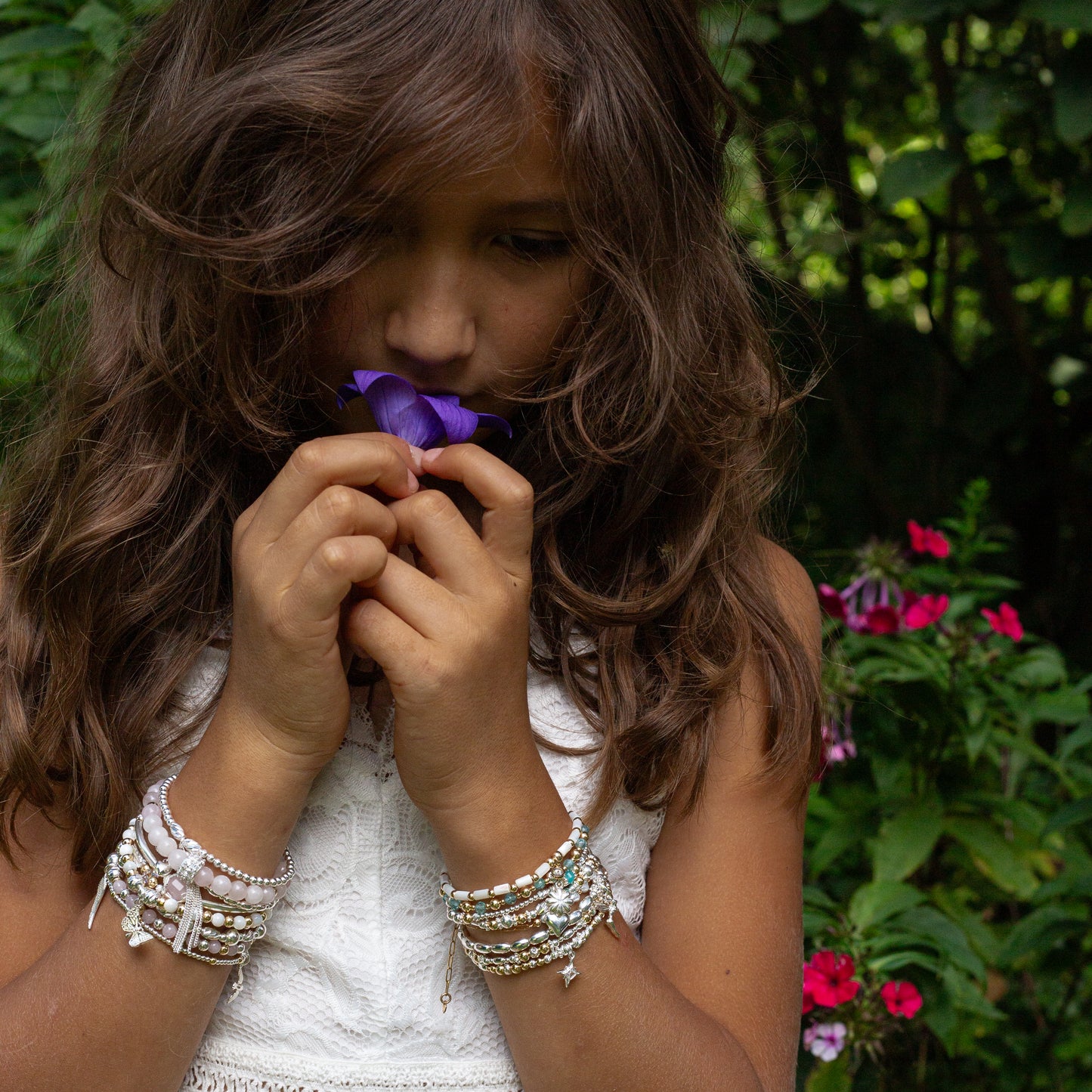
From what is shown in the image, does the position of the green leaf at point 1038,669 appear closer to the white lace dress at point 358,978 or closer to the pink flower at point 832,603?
the pink flower at point 832,603

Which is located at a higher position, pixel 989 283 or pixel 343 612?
pixel 343 612

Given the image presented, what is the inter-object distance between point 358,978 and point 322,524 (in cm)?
47

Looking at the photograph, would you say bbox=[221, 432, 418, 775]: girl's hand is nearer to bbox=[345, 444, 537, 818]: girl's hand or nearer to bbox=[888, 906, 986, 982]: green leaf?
bbox=[345, 444, 537, 818]: girl's hand

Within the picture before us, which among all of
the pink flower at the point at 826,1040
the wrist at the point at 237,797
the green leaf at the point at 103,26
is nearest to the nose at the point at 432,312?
the wrist at the point at 237,797

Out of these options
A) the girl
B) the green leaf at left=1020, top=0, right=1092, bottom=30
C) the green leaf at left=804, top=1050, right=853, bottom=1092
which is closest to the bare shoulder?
the girl

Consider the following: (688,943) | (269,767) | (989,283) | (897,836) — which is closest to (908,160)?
(989,283)

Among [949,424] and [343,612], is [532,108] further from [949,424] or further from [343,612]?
[949,424]

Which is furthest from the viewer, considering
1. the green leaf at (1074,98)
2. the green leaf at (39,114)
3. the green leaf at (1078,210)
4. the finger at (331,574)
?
the green leaf at (1078,210)

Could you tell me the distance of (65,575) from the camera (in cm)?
117

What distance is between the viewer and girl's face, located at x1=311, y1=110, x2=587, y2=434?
106cm

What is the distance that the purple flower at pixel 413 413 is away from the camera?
1049 millimetres

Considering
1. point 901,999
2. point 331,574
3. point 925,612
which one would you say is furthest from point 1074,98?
point 331,574

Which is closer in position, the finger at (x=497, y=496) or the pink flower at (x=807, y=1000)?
the finger at (x=497, y=496)

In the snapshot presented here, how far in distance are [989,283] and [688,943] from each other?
2.18 meters
